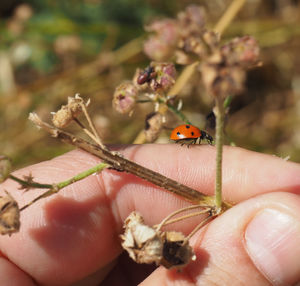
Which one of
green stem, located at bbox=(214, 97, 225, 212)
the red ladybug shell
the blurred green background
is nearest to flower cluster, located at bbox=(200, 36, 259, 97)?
green stem, located at bbox=(214, 97, 225, 212)

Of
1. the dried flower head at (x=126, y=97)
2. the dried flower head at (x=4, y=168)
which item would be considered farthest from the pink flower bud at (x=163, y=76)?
the dried flower head at (x=4, y=168)

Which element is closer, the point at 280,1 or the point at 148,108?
the point at 148,108

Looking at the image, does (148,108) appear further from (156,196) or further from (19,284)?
(19,284)

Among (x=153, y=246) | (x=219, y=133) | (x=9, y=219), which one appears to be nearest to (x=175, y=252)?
(x=153, y=246)

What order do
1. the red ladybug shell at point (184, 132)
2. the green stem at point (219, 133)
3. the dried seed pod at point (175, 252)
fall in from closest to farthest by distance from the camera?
the green stem at point (219, 133), the dried seed pod at point (175, 252), the red ladybug shell at point (184, 132)

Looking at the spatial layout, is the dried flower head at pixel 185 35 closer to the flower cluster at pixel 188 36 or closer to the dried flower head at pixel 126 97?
the flower cluster at pixel 188 36

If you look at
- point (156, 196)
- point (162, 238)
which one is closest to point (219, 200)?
point (162, 238)
